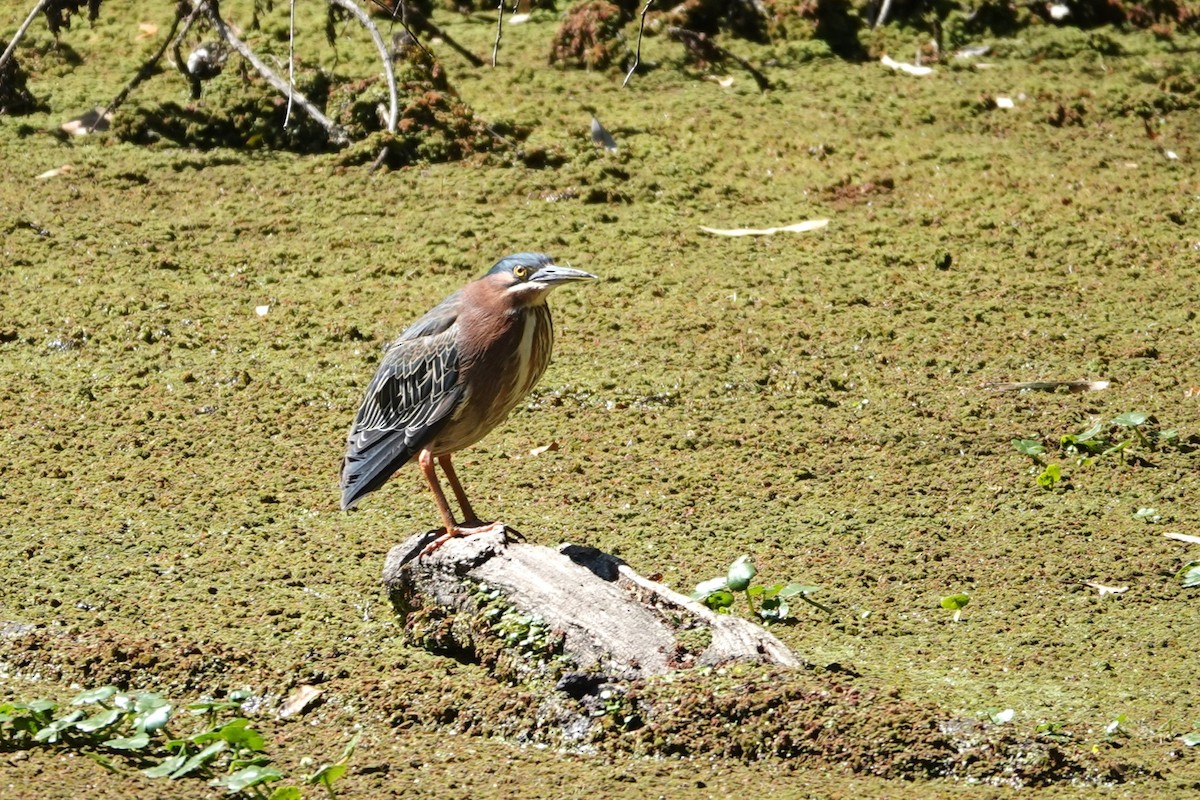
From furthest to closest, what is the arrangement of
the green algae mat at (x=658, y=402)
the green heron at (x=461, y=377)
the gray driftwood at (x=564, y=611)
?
the green heron at (x=461, y=377) → the gray driftwood at (x=564, y=611) → the green algae mat at (x=658, y=402)

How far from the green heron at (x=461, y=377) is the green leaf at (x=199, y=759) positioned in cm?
121

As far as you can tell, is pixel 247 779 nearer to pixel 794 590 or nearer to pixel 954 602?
pixel 794 590

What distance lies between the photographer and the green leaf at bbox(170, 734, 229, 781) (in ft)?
10.6

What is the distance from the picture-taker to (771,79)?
8.63 meters

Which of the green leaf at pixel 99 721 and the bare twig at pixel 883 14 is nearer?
the green leaf at pixel 99 721

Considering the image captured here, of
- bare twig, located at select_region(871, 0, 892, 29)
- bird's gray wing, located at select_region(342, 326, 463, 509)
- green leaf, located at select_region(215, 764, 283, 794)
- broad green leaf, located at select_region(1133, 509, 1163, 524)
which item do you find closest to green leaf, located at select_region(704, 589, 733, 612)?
bird's gray wing, located at select_region(342, 326, 463, 509)

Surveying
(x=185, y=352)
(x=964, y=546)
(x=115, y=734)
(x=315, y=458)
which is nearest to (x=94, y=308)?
(x=185, y=352)

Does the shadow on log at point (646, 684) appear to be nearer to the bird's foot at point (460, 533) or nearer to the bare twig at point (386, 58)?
the bird's foot at point (460, 533)

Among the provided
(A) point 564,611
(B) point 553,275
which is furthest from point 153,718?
(B) point 553,275

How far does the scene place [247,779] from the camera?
3.11 meters

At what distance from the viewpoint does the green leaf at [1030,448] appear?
510 cm

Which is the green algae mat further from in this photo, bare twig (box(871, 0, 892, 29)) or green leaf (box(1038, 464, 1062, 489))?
bare twig (box(871, 0, 892, 29))

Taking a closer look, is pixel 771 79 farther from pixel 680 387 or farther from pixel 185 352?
pixel 185 352

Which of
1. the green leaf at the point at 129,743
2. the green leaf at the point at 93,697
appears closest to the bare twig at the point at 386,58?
the green leaf at the point at 93,697
